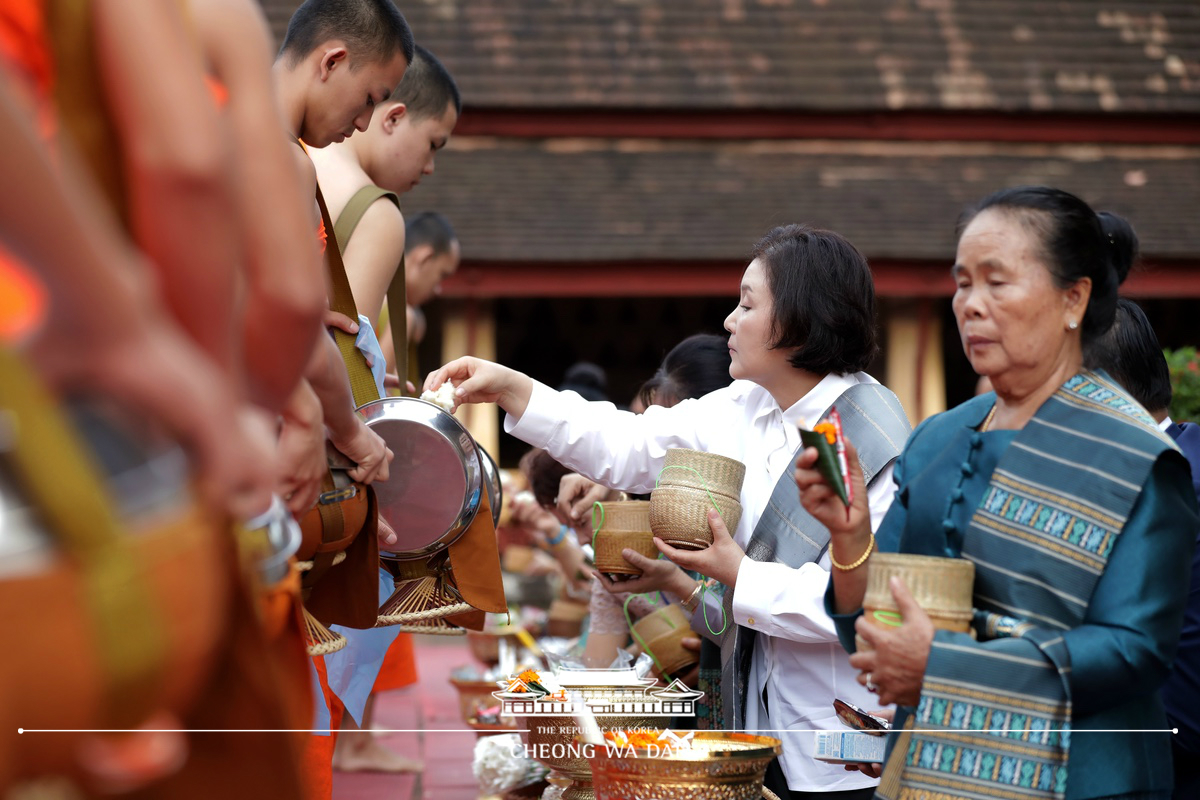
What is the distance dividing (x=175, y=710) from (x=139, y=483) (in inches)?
7.8

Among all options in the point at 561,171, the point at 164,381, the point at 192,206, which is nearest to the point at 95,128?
the point at 192,206

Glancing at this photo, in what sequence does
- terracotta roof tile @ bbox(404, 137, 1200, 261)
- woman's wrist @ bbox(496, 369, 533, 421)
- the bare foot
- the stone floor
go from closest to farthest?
woman's wrist @ bbox(496, 369, 533, 421) < the stone floor < the bare foot < terracotta roof tile @ bbox(404, 137, 1200, 261)

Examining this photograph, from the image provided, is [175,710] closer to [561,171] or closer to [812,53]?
[561,171]

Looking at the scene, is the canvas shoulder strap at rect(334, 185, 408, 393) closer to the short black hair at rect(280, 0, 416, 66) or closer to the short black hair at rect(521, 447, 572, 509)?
the short black hair at rect(280, 0, 416, 66)

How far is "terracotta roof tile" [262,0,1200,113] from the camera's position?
12.8 meters

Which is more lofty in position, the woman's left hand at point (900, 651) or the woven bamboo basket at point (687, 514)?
the woman's left hand at point (900, 651)

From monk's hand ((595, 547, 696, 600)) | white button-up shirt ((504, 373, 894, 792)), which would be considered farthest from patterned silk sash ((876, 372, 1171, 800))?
monk's hand ((595, 547, 696, 600))

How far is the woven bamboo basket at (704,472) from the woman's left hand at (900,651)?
2.70 ft

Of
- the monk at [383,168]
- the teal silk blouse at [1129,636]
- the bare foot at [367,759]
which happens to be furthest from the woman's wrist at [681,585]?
the bare foot at [367,759]

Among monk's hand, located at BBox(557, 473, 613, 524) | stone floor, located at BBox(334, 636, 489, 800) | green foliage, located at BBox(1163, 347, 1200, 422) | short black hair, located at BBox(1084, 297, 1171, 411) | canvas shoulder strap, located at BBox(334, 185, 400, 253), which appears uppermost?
canvas shoulder strap, located at BBox(334, 185, 400, 253)

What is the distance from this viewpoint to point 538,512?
19.2ft

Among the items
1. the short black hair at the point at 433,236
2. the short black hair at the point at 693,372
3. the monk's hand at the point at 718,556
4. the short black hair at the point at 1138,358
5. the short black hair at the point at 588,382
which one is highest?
the short black hair at the point at 1138,358

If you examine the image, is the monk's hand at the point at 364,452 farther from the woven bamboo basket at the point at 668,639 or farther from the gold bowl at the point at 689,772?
the woven bamboo basket at the point at 668,639

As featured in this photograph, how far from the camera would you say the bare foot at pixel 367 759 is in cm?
528
